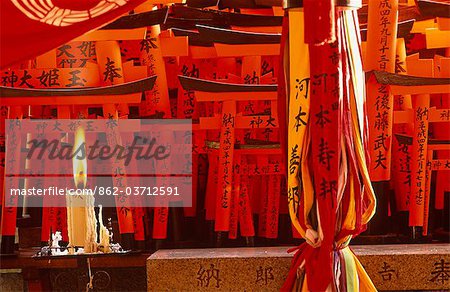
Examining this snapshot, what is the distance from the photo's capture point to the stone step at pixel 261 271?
15.4 ft

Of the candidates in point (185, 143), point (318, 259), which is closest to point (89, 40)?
point (185, 143)

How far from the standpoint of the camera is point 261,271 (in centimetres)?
470

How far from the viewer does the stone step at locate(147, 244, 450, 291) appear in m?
4.70

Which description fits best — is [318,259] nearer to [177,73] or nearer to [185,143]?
[185,143]

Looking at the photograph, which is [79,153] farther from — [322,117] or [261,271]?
[322,117]

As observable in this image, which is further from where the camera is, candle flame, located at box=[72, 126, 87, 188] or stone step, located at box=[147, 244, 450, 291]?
candle flame, located at box=[72, 126, 87, 188]

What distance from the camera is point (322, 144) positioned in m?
3.88

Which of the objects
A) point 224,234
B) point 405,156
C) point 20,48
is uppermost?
point 20,48

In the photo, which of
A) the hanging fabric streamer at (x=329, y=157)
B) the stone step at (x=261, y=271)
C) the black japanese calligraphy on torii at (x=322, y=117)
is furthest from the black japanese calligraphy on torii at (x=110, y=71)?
the black japanese calligraphy on torii at (x=322, y=117)

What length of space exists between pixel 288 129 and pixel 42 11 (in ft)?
5.43

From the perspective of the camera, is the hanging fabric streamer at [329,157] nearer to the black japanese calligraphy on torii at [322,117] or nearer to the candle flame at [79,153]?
the black japanese calligraphy on torii at [322,117]

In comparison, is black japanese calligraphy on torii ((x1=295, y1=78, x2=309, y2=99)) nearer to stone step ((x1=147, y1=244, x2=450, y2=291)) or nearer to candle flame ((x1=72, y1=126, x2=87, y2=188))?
stone step ((x1=147, y1=244, x2=450, y2=291))

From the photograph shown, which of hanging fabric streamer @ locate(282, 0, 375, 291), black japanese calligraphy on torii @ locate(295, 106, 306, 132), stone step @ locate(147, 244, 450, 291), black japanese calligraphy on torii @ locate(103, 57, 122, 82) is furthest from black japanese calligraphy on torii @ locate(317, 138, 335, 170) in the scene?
A: black japanese calligraphy on torii @ locate(103, 57, 122, 82)

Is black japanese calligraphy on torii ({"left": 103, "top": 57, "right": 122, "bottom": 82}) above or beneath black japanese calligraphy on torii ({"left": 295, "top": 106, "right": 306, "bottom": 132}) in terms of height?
above
